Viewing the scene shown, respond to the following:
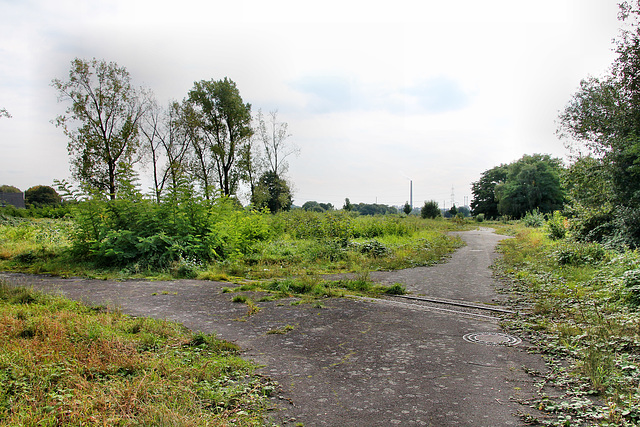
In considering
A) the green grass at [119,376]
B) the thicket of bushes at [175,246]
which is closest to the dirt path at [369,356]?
the green grass at [119,376]

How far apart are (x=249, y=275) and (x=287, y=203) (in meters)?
32.5

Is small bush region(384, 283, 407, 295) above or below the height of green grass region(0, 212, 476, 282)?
below

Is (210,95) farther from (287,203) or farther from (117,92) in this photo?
(287,203)

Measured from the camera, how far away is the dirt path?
2998 mm

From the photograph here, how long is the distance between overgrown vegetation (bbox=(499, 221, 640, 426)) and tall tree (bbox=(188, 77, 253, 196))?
28.1 m

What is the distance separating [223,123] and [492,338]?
32.6 metres

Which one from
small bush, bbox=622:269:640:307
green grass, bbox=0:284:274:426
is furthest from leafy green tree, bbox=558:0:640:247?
green grass, bbox=0:284:274:426

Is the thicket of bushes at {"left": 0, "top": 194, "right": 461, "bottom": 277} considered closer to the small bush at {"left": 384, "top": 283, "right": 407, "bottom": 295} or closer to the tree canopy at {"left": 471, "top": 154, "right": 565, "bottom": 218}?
the small bush at {"left": 384, "top": 283, "right": 407, "bottom": 295}

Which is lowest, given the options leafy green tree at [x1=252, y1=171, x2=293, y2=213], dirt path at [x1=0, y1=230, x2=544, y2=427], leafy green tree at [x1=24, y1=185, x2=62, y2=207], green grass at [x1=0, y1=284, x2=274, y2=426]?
dirt path at [x1=0, y1=230, x2=544, y2=427]

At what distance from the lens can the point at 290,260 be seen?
12.3 metres

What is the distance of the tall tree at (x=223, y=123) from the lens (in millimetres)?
32938

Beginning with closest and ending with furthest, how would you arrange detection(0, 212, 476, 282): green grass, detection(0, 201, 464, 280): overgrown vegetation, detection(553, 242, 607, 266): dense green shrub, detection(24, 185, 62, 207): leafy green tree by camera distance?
detection(553, 242, 607, 266): dense green shrub → detection(0, 212, 476, 282): green grass → detection(0, 201, 464, 280): overgrown vegetation → detection(24, 185, 62, 207): leafy green tree

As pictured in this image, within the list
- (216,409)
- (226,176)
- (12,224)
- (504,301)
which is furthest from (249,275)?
(226,176)

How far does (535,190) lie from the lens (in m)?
61.9
